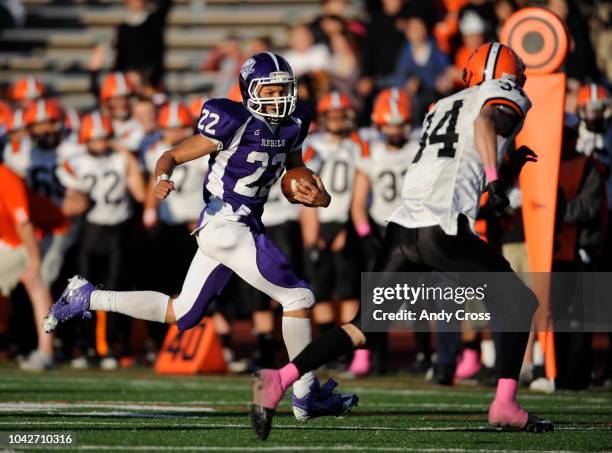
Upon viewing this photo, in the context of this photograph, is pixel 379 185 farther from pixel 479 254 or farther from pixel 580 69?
→ pixel 479 254

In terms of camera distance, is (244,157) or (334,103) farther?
(334,103)

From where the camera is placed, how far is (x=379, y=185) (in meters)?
10.7

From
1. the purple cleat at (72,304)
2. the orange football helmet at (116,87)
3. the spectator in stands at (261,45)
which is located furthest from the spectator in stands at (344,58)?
the purple cleat at (72,304)

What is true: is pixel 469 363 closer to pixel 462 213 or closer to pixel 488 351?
pixel 488 351

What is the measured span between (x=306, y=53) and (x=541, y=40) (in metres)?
5.23

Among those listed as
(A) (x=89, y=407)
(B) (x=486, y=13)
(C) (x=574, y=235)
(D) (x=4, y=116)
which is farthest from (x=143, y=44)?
(A) (x=89, y=407)

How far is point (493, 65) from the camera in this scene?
6477 millimetres

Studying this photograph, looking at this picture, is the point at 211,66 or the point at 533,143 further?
the point at 211,66

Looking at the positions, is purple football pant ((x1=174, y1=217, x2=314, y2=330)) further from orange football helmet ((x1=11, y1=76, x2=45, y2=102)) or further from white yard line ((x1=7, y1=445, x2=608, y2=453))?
orange football helmet ((x1=11, y1=76, x2=45, y2=102))

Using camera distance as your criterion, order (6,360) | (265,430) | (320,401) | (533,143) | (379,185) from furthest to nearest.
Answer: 1. (6,360)
2. (379,185)
3. (533,143)
4. (320,401)
5. (265,430)

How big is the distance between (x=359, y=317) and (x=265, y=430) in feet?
2.56

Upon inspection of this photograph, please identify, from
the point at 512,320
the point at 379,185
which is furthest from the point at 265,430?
the point at 379,185

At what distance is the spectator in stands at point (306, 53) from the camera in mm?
13602

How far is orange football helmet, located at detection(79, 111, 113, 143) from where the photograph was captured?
11.3 meters
